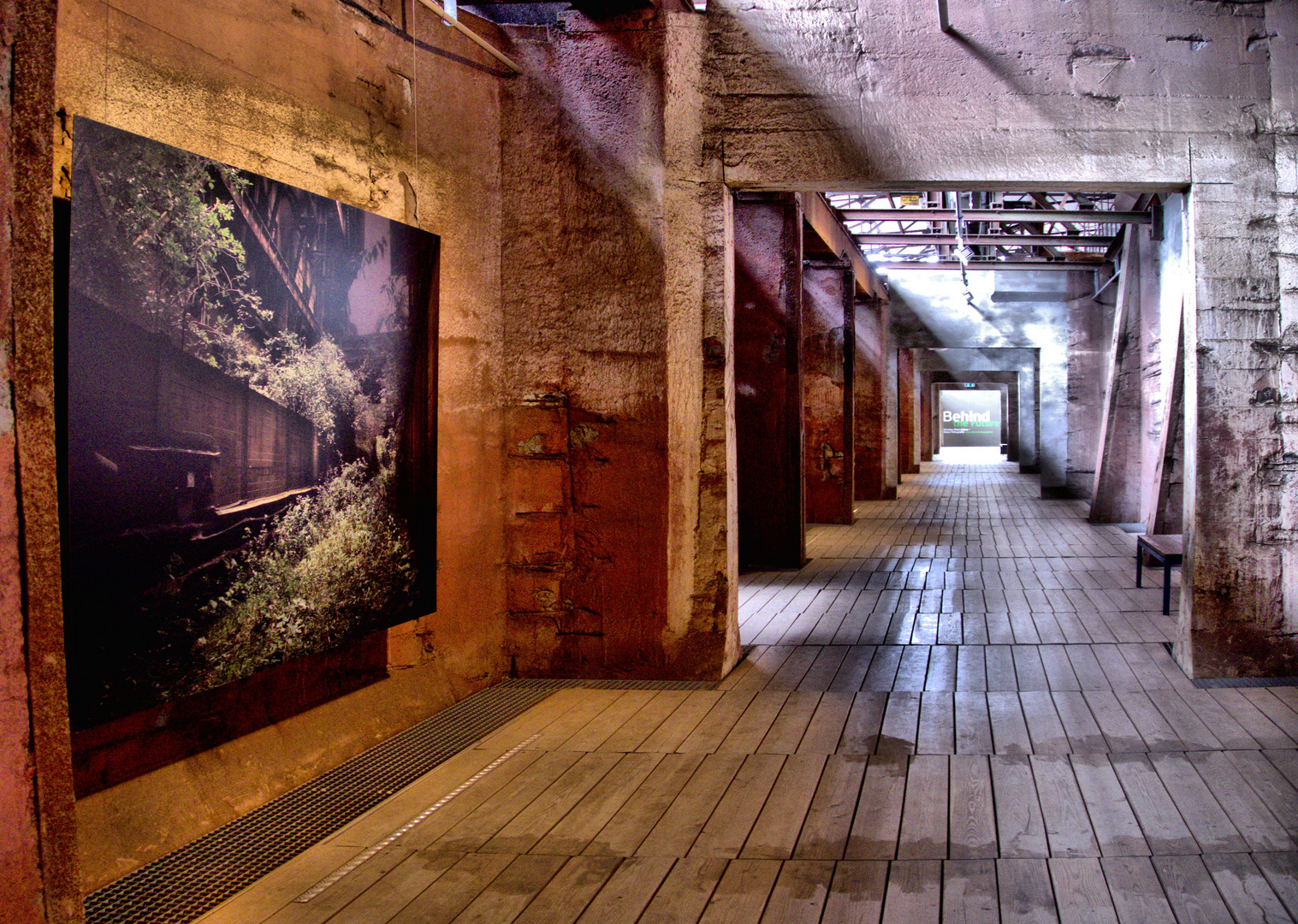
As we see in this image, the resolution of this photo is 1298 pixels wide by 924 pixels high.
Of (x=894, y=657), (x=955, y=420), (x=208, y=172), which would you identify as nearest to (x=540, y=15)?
(x=208, y=172)

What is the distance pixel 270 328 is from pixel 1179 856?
3.00 metres

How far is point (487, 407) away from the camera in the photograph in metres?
4.36

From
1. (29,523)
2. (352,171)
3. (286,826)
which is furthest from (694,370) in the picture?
(29,523)

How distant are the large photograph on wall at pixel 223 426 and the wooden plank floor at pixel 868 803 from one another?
0.69 meters

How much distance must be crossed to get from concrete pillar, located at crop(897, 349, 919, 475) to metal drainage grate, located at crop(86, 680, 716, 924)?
16774 mm

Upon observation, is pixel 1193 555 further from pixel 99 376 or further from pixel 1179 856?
pixel 99 376

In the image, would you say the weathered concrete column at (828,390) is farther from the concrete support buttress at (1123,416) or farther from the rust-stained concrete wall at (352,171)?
the rust-stained concrete wall at (352,171)

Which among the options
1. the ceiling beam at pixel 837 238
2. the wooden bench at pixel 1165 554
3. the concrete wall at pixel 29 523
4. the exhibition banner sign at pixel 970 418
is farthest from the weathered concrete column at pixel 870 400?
the exhibition banner sign at pixel 970 418

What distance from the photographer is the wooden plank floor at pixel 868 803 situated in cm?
238

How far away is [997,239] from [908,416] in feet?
30.2

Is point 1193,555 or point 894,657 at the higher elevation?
point 1193,555

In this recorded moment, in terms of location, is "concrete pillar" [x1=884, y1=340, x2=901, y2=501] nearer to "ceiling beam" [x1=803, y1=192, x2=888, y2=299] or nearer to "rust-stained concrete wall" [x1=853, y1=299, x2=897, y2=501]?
"rust-stained concrete wall" [x1=853, y1=299, x2=897, y2=501]

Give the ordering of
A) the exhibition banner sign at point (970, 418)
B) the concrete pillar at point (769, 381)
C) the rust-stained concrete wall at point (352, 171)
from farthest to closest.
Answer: the exhibition banner sign at point (970, 418) → the concrete pillar at point (769, 381) → the rust-stained concrete wall at point (352, 171)

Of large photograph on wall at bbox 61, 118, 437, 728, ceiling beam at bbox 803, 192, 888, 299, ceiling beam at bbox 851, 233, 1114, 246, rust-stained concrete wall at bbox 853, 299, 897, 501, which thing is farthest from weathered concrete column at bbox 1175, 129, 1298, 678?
rust-stained concrete wall at bbox 853, 299, 897, 501
